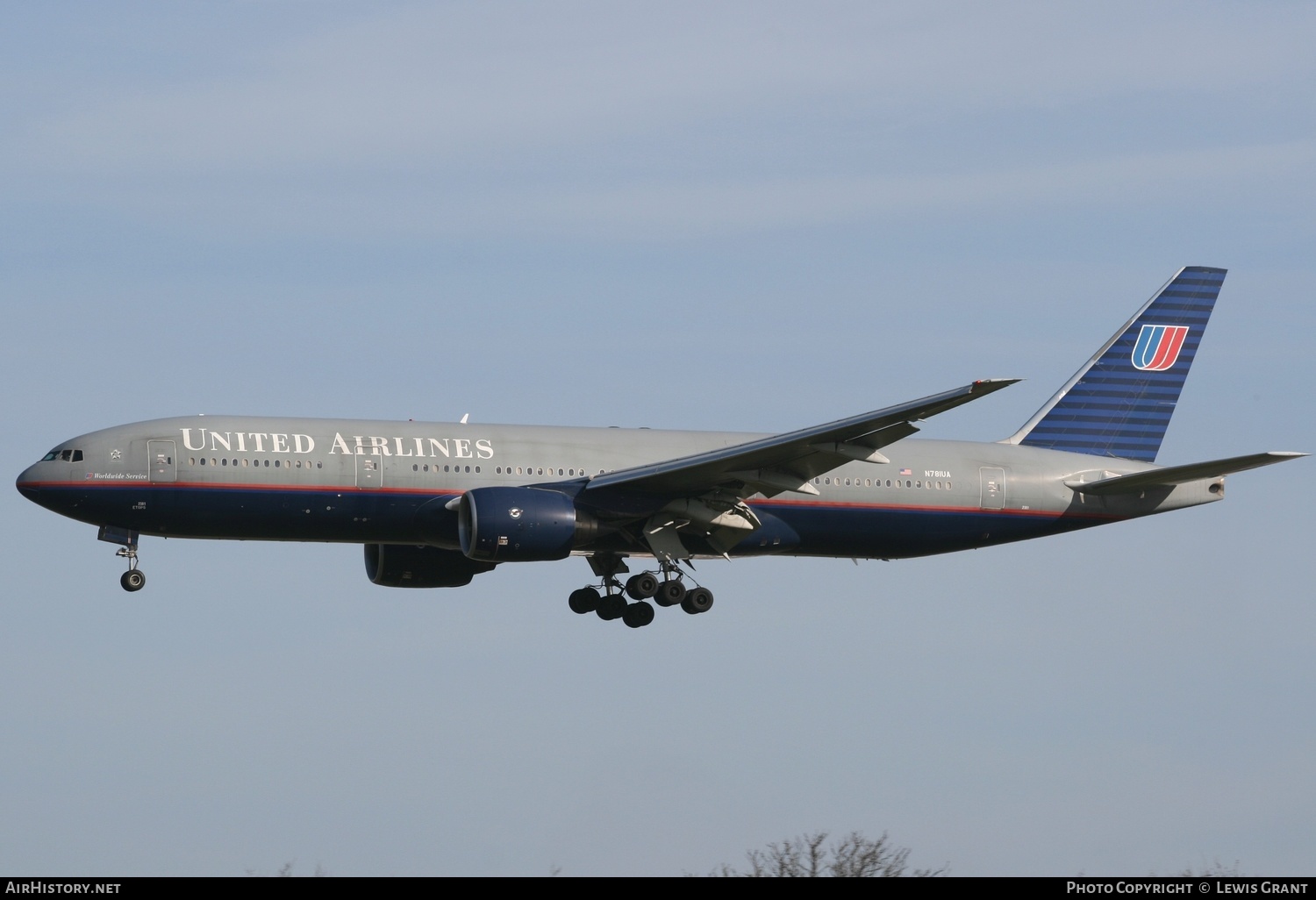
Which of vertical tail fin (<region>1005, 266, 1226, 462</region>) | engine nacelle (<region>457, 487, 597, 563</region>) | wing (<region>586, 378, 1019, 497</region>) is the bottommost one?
engine nacelle (<region>457, 487, 597, 563</region>)

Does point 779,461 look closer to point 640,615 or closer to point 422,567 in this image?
point 640,615

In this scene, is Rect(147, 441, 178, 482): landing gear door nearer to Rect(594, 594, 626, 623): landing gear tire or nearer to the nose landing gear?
the nose landing gear

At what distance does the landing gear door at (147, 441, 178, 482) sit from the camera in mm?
38531

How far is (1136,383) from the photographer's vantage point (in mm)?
48406

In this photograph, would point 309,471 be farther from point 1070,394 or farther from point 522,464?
point 1070,394

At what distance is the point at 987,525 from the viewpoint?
44.1 metres

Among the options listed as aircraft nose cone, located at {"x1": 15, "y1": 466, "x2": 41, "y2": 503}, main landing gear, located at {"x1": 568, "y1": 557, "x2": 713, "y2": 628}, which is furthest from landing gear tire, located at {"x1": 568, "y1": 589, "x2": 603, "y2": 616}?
aircraft nose cone, located at {"x1": 15, "y1": 466, "x2": 41, "y2": 503}

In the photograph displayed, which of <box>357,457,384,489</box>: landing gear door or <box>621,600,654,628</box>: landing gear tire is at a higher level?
<box>357,457,384,489</box>: landing gear door

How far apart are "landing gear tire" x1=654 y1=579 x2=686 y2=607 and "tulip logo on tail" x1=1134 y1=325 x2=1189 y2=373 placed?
585 inches

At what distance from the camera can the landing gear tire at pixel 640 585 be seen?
42062 millimetres

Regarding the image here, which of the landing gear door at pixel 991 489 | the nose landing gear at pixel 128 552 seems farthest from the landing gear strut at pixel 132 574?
the landing gear door at pixel 991 489
